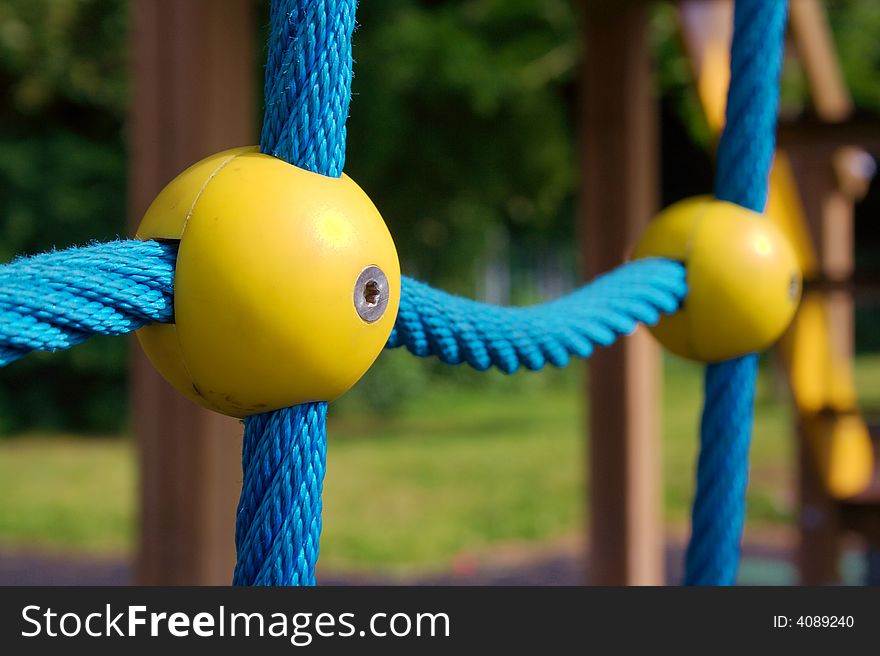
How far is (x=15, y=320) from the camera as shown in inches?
12.8

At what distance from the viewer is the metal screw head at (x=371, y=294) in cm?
36

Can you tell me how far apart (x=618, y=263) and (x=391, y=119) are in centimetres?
250

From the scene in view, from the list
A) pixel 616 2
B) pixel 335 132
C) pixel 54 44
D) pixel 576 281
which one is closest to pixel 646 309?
pixel 335 132

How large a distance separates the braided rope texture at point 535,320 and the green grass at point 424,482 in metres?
2.59

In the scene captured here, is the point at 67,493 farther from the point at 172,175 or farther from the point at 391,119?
the point at 172,175

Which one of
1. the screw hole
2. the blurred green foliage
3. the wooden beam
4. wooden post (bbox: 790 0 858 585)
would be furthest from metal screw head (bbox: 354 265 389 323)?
the blurred green foliage

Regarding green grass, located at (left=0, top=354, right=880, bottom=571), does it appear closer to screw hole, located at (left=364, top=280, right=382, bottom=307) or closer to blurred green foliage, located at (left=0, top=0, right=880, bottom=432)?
blurred green foliage, located at (left=0, top=0, right=880, bottom=432)

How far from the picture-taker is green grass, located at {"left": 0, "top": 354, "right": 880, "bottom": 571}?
11.3ft

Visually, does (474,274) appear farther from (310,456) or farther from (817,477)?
(310,456)

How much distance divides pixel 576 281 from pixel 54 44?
3416mm

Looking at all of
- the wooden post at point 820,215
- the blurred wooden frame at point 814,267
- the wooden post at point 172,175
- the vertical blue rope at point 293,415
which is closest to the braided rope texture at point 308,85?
the vertical blue rope at point 293,415

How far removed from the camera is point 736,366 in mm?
630

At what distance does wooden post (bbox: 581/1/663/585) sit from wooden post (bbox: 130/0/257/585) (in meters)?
0.55

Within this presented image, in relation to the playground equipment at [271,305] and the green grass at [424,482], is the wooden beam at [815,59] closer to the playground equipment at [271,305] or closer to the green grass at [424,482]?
the playground equipment at [271,305]
